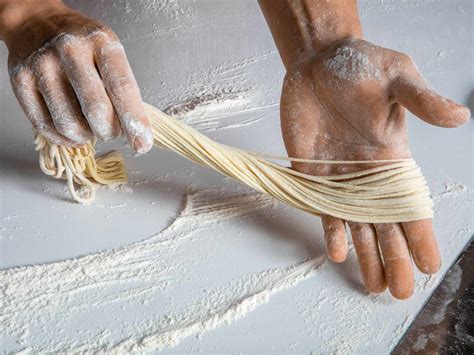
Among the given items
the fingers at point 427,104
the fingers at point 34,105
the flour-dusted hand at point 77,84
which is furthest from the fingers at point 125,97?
the fingers at point 427,104

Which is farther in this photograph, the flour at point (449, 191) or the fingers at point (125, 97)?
the flour at point (449, 191)

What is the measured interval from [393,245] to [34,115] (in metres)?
0.59

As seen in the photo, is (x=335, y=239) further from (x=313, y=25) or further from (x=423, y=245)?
(x=313, y=25)

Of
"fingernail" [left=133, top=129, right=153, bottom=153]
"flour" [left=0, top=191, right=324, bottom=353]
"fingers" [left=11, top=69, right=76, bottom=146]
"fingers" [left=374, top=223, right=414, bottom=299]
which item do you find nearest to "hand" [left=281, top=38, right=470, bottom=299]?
"fingers" [left=374, top=223, right=414, bottom=299]

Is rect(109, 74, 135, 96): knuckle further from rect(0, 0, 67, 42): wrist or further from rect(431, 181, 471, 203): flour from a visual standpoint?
rect(431, 181, 471, 203): flour

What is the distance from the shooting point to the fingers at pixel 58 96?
3.58 ft

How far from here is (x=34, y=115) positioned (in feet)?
3.69

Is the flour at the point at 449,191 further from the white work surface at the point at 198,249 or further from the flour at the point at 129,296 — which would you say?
the flour at the point at 129,296

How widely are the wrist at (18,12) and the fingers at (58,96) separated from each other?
0.52 ft

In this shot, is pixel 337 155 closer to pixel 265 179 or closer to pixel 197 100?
pixel 265 179

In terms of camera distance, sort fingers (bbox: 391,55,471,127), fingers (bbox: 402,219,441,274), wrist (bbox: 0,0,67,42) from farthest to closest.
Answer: wrist (bbox: 0,0,67,42) → fingers (bbox: 402,219,441,274) → fingers (bbox: 391,55,471,127)

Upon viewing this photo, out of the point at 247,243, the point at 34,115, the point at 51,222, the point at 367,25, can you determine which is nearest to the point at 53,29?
the point at 34,115

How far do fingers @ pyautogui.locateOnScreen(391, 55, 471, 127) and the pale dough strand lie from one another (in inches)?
5.3

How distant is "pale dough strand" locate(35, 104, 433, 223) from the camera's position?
3.62ft
